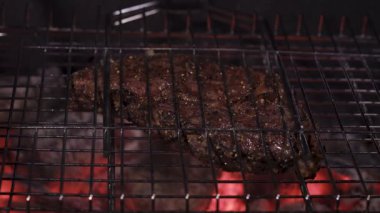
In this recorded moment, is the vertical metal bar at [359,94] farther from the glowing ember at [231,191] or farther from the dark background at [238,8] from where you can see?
the glowing ember at [231,191]

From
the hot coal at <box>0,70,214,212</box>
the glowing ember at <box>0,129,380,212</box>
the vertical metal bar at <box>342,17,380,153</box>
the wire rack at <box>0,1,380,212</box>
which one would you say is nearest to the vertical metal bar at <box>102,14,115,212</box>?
the wire rack at <box>0,1,380,212</box>

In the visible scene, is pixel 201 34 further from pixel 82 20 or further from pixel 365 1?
pixel 365 1

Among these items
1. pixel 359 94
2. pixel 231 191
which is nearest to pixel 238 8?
pixel 359 94

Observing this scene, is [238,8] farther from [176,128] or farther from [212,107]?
[176,128]

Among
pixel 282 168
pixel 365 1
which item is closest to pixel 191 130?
pixel 282 168

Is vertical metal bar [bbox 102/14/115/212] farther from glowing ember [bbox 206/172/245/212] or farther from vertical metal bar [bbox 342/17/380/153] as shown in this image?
vertical metal bar [bbox 342/17/380/153]

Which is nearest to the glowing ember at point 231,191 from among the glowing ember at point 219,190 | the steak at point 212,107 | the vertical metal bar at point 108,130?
the glowing ember at point 219,190

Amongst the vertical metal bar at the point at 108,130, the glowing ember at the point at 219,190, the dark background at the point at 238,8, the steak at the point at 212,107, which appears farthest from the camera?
the dark background at the point at 238,8
